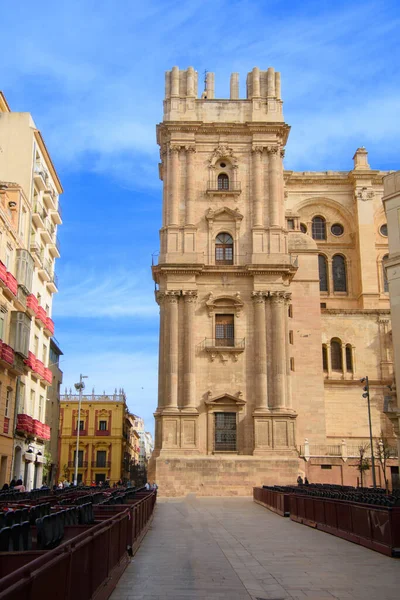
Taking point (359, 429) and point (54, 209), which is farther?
point (359, 429)

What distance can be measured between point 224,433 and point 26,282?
16.1 meters

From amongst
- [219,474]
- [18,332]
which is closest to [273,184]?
[219,474]

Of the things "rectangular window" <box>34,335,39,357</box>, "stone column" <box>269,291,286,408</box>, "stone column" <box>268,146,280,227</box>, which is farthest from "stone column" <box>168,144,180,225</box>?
"rectangular window" <box>34,335,39,357</box>

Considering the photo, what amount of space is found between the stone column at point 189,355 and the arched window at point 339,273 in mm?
21743

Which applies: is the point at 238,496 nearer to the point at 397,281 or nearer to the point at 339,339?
the point at 397,281

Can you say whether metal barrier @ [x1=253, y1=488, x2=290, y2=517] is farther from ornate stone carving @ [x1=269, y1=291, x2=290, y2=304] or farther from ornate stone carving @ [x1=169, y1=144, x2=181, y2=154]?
ornate stone carving @ [x1=169, y1=144, x2=181, y2=154]

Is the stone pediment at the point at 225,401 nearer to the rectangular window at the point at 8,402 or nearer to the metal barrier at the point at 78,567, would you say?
the rectangular window at the point at 8,402

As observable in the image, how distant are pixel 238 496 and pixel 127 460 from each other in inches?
2009

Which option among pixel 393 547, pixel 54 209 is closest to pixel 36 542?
pixel 393 547

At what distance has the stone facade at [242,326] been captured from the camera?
43.3 metres

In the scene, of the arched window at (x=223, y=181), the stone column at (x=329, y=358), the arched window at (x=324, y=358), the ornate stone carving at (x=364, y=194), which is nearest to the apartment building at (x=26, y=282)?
the arched window at (x=223, y=181)

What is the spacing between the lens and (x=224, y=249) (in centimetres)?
4759

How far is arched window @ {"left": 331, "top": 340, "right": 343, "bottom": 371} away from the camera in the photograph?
186 feet

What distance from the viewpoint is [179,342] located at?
44.9 meters
